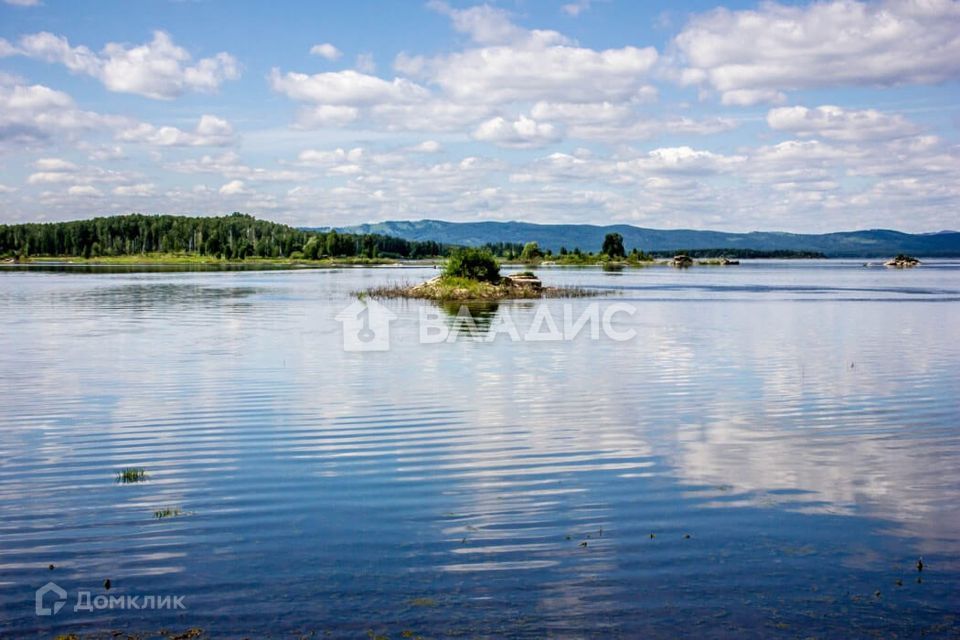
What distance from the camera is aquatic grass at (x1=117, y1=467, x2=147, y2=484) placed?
16719 mm

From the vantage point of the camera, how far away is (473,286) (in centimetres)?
8494

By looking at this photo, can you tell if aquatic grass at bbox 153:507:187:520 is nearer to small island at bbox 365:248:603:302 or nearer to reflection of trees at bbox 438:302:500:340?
reflection of trees at bbox 438:302:500:340

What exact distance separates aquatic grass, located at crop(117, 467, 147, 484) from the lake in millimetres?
149

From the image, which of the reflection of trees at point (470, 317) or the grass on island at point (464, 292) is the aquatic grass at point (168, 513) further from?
the grass on island at point (464, 292)

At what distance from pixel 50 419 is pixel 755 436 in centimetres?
1813

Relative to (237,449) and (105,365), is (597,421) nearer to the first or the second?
(237,449)

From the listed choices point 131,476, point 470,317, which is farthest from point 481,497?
point 470,317

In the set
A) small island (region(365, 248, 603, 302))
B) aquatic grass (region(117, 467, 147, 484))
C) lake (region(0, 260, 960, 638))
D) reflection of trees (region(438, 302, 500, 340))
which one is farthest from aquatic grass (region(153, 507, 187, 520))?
small island (region(365, 248, 603, 302))

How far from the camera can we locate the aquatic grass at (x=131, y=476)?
54.9 ft

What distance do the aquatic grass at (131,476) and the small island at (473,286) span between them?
64973 mm

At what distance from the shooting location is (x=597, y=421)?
23.3m

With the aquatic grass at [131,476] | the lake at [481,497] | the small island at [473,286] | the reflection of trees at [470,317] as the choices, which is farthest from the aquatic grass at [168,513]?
the small island at [473,286]

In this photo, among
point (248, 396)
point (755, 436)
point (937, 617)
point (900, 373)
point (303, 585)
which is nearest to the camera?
point (937, 617)

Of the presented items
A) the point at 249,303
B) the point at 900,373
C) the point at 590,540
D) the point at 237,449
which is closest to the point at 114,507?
the point at 237,449
